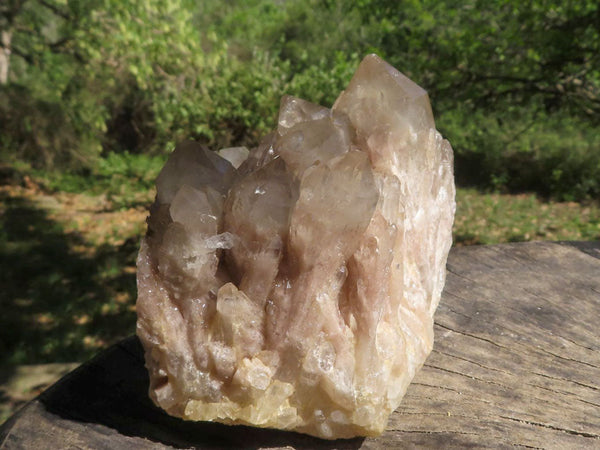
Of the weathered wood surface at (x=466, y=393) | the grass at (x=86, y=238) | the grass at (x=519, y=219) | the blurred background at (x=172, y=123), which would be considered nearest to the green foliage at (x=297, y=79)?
the blurred background at (x=172, y=123)

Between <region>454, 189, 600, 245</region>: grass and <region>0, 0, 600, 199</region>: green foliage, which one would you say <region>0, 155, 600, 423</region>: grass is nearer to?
<region>454, 189, 600, 245</region>: grass

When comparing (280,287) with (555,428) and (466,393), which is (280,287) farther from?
(555,428)

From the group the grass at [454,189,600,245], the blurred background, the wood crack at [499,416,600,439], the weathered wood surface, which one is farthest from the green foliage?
the wood crack at [499,416,600,439]

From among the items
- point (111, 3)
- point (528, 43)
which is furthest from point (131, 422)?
point (528, 43)

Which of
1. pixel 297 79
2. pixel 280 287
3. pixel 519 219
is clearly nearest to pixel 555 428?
pixel 280 287

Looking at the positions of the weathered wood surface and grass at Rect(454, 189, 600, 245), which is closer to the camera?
the weathered wood surface

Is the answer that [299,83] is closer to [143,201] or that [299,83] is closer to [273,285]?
[143,201]
